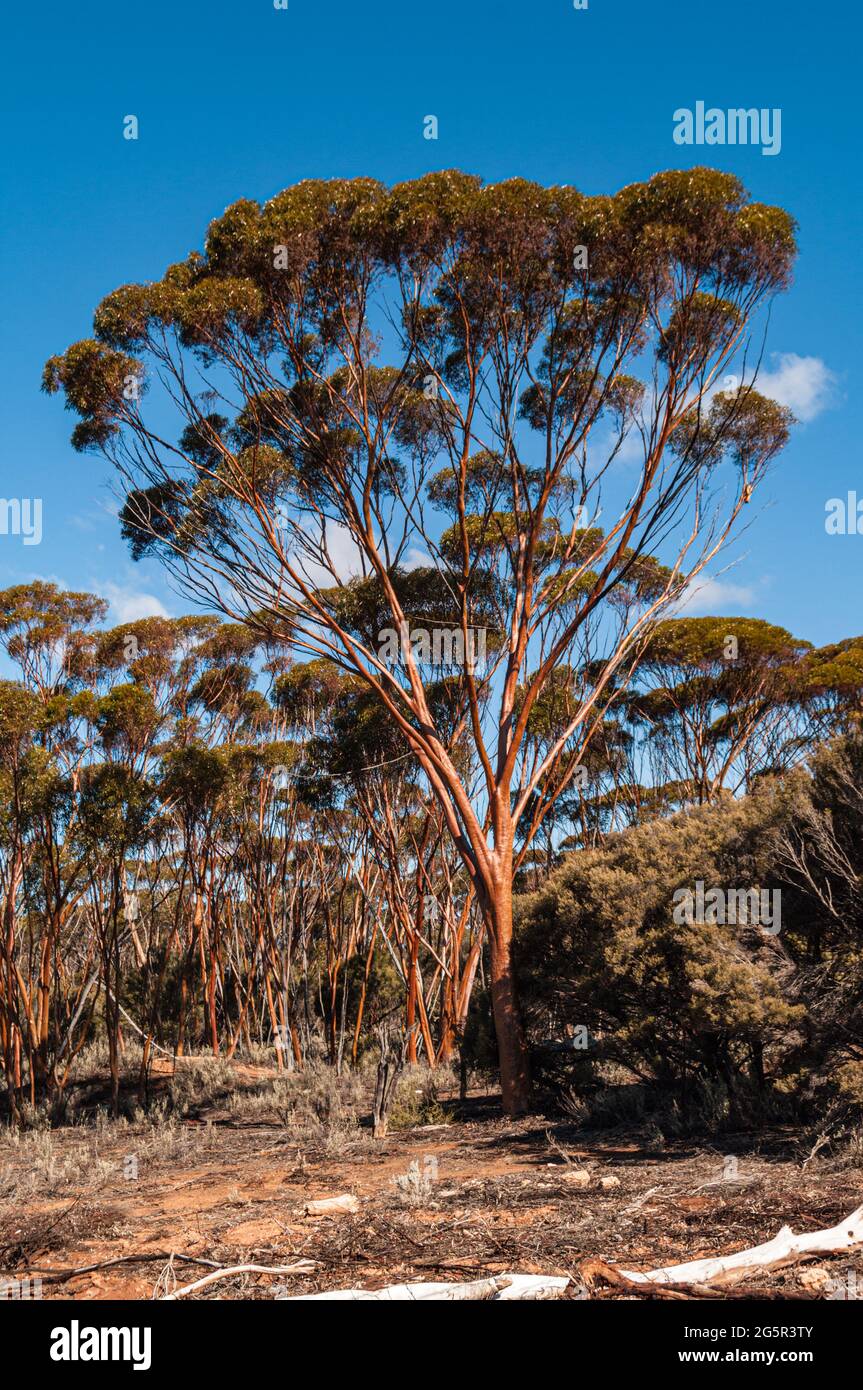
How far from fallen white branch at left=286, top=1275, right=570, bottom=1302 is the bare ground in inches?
7.3

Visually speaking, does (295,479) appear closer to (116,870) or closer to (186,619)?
(116,870)

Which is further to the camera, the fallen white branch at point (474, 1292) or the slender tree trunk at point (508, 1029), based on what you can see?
the slender tree trunk at point (508, 1029)

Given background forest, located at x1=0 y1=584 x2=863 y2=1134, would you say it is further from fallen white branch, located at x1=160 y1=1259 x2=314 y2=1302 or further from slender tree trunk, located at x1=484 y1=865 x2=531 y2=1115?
fallen white branch, located at x1=160 y1=1259 x2=314 y2=1302

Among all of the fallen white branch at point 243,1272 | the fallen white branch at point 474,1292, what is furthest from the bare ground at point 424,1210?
the fallen white branch at point 474,1292

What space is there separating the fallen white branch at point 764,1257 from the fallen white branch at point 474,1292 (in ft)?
1.33

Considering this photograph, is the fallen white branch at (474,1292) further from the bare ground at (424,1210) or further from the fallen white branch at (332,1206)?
the fallen white branch at (332,1206)

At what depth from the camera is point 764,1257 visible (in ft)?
16.6

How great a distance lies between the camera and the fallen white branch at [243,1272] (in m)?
A: 5.21

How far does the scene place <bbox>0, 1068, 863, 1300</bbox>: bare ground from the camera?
555 centimetres

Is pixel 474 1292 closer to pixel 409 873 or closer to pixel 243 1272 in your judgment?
pixel 243 1272

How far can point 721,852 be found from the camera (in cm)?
1055

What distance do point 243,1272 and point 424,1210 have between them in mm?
2060

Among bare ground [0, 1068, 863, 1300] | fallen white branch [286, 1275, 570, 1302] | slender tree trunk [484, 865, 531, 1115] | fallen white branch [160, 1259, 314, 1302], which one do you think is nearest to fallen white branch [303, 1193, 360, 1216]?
bare ground [0, 1068, 863, 1300]

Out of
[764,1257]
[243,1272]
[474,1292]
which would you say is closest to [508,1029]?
[243,1272]
